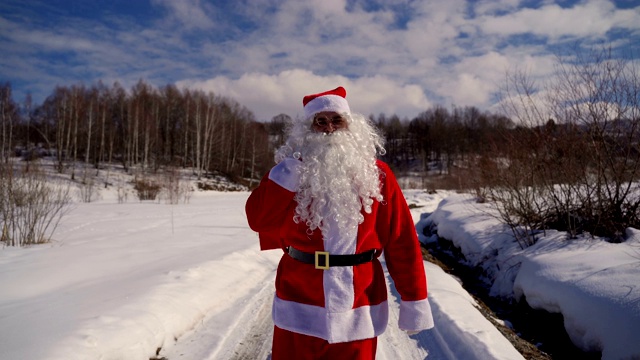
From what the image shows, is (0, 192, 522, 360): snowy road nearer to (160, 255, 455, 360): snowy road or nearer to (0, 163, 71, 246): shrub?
(160, 255, 455, 360): snowy road

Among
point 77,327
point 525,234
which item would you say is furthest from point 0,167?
point 525,234

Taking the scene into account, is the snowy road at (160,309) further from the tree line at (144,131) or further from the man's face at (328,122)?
the tree line at (144,131)

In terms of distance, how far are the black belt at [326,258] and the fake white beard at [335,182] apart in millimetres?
121

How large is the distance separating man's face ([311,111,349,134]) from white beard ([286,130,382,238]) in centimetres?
6

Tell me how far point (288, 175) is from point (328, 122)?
0.43 m

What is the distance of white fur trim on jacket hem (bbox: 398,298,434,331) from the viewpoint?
71.9 inches

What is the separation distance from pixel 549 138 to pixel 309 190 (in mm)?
6570

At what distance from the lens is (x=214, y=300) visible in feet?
14.4

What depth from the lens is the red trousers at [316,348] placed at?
1.74m

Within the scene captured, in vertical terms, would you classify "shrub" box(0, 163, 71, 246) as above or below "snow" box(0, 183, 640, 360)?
above

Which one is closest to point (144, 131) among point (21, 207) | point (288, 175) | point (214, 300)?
point (21, 207)

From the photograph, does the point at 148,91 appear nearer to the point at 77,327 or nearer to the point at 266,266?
the point at 266,266

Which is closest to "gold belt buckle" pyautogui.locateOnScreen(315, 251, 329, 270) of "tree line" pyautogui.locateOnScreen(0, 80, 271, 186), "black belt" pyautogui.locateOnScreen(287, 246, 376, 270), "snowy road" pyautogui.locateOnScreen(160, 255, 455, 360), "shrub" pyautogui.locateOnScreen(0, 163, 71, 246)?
"black belt" pyautogui.locateOnScreen(287, 246, 376, 270)

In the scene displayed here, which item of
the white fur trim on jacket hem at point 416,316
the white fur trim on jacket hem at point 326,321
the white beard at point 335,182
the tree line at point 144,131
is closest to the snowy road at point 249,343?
the white fur trim on jacket hem at point 416,316
